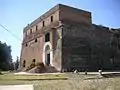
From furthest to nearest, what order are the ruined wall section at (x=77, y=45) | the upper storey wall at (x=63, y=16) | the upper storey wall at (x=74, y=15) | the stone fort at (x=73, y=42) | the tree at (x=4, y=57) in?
the tree at (x=4, y=57) → the upper storey wall at (x=74, y=15) → the upper storey wall at (x=63, y=16) → the stone fort at (x=73, y=42) → the ruined wall section at (x=77, y=45)

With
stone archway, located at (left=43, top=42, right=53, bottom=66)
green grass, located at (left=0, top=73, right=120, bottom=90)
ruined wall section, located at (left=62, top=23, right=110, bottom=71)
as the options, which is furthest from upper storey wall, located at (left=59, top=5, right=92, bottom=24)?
green grass, located at (left=0, top=73, right=120, bottom=90)

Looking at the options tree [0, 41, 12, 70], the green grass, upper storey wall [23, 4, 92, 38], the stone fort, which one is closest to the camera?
the green grass

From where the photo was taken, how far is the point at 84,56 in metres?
30.4

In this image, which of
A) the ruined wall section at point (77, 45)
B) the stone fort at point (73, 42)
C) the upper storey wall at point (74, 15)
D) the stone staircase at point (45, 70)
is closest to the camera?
the stone staircase at point (45, 70)

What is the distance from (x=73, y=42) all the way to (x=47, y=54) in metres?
5.57

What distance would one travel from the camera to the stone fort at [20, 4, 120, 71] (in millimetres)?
29594

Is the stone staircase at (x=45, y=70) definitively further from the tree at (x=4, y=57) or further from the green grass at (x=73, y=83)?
the tree at (x=4, y=57)

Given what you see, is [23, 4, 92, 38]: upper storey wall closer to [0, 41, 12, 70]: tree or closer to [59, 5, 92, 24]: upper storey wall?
[59, 5, 92, 24]: upper storey wall

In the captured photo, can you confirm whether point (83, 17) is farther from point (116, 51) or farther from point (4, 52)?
point (4, 52)

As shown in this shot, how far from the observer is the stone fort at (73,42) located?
29.6 meters

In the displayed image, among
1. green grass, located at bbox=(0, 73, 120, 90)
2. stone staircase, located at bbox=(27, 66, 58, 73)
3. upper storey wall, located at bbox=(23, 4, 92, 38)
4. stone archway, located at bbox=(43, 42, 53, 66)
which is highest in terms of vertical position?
upper storey wall, located at bbox=(23, 4, 92, 38)

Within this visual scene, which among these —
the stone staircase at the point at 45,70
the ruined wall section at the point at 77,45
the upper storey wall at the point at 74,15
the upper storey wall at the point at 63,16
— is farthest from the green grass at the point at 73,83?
the upper storey wall at the point at 74,15

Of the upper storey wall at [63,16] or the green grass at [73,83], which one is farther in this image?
the upper storey wall at [63,16]

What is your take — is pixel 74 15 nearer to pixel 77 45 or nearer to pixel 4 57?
pixel 77 45
